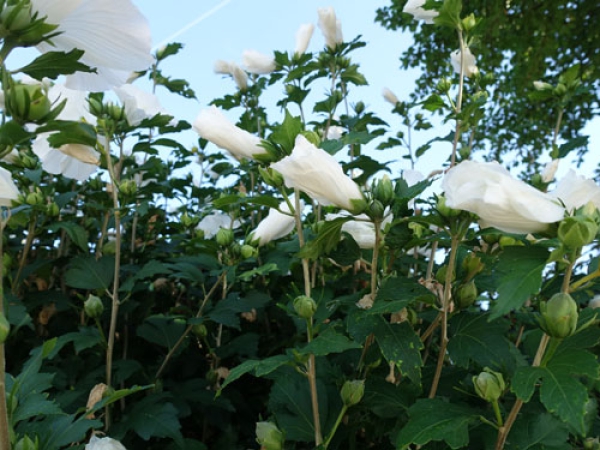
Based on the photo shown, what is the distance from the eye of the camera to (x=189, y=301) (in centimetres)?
230

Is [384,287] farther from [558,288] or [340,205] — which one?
[558,288]

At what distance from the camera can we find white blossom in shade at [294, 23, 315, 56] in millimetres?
2457

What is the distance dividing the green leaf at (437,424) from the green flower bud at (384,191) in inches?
14.8

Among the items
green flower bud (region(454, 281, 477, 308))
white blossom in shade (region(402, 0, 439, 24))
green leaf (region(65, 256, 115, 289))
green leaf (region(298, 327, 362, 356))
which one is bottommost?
green flower bud (region(454, 281, 477, 308))

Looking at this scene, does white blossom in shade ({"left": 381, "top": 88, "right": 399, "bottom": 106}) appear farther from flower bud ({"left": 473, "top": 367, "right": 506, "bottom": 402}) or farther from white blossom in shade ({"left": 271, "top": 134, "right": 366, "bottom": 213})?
flower bud ({"left": 473, "top": 367, "right": 506, "bottom": 402})

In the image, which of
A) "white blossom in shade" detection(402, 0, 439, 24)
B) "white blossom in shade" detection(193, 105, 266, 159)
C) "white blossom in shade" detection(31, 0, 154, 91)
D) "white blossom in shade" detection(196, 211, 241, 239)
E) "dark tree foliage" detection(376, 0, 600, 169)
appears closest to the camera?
"white blossom in shade" detection(31, 0, 154, 91)

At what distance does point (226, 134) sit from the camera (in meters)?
1.23

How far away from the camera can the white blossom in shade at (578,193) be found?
2.89 ft

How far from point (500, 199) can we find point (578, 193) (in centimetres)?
18

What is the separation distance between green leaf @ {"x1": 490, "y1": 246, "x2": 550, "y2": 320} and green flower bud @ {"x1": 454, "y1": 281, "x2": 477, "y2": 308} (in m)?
0.29

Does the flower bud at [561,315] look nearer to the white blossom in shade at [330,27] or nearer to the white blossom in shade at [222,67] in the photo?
the white blossom in shade at [330,27]

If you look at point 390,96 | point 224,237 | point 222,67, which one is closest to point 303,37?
point 222,67

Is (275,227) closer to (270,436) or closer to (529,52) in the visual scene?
(270,436)

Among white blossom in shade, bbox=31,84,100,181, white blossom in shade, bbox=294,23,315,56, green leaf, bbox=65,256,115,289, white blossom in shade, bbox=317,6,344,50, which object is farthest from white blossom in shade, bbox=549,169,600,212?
white blossom in shade, bbox=294,23,315,56
